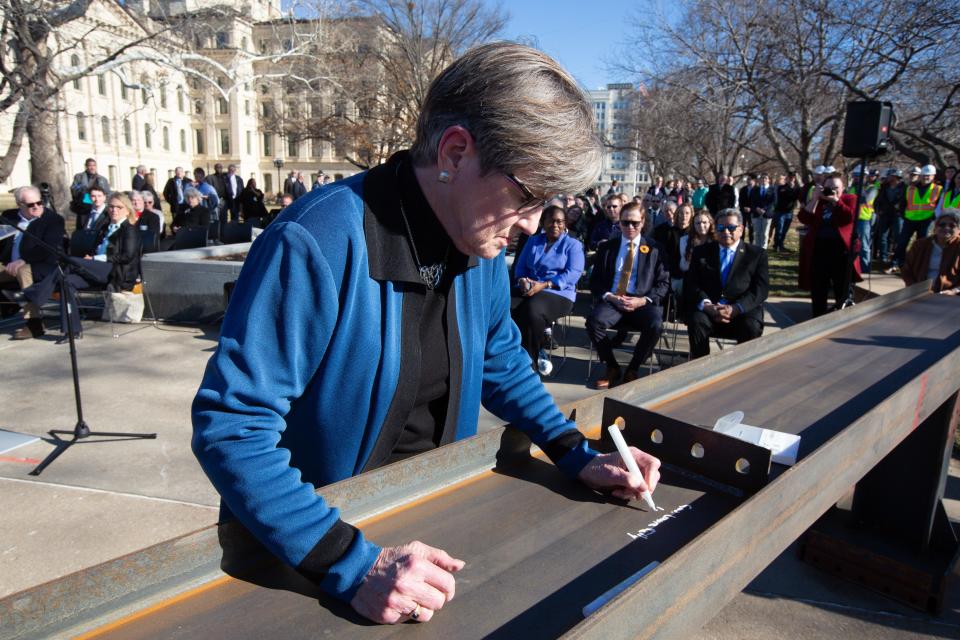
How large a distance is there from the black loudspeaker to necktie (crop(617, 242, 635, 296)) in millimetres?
3374

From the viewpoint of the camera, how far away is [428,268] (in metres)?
1.42

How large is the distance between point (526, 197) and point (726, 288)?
5348mm

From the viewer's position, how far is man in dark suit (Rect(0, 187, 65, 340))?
723 cm

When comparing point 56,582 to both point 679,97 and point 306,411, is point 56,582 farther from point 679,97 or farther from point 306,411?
point 679,97

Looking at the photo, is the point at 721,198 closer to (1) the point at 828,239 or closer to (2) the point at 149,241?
(1) the point at 828,239

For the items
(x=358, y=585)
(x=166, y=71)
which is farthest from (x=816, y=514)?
(x=166, y=71)

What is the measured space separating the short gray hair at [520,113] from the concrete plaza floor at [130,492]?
7.37ft

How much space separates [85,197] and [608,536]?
13783mm

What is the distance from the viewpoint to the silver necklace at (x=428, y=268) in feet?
4.50

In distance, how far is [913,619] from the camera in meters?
2.91

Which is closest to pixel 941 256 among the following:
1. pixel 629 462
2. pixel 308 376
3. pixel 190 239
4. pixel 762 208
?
pixel 629 462

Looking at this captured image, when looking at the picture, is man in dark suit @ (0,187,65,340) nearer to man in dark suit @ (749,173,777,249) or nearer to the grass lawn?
the grass lawn

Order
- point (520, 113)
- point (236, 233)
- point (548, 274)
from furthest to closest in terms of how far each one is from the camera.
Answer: point (236, 233) → point (548, 274) → point (520, 113)

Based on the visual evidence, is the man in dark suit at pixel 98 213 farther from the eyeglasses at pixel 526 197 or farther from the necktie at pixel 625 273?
the eyeglasses at pixel 526 197
